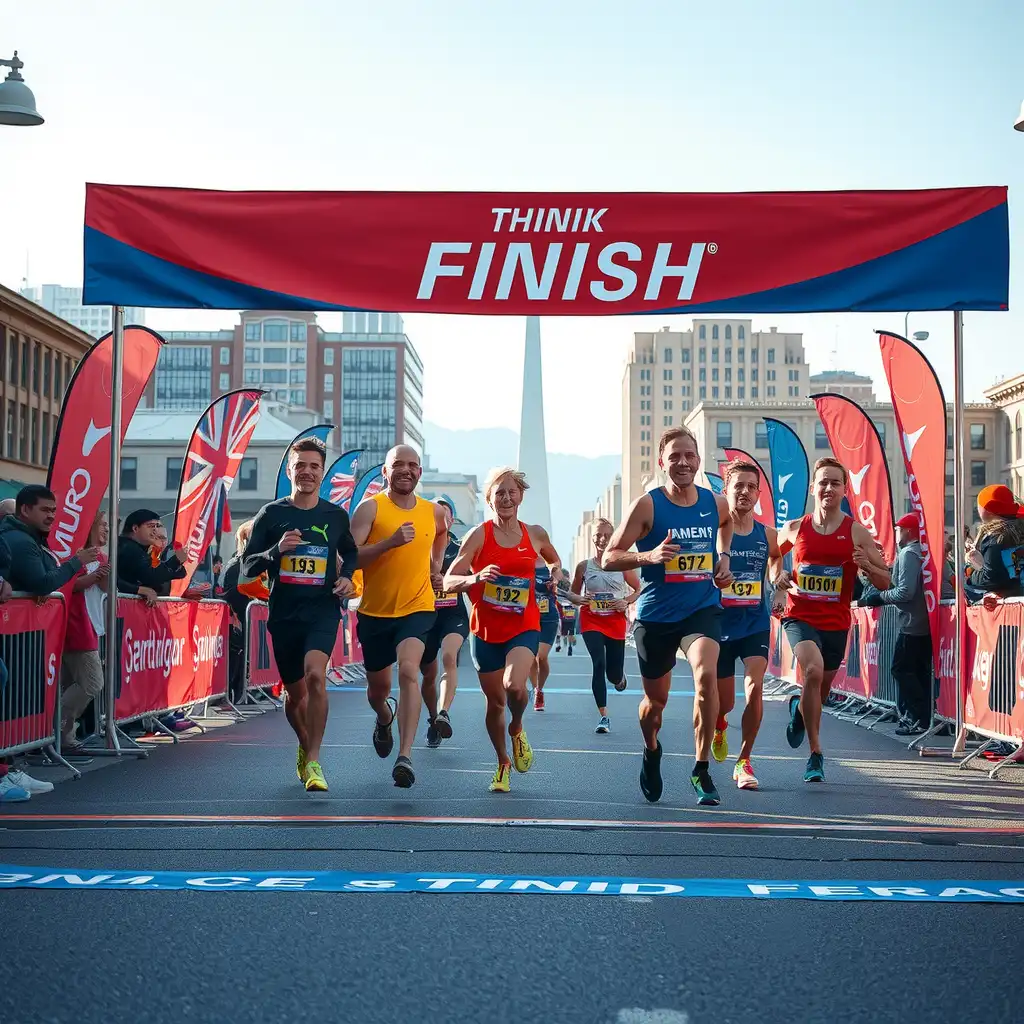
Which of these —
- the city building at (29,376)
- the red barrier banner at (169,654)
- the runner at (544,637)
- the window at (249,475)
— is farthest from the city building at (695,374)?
the red barrier banner at (169,654)

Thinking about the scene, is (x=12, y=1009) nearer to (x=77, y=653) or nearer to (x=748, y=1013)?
(x=748, y=1013)

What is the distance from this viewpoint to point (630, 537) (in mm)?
8711

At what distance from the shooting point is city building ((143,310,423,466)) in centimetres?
15012

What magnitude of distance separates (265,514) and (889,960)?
5620mm

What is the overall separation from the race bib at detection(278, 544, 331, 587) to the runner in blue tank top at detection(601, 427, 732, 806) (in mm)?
1804

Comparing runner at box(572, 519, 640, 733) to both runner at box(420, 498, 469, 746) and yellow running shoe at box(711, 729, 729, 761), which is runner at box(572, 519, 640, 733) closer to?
runner at box(420, 498, 469, 746)

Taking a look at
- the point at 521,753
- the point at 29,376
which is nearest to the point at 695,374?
the point at 29,376

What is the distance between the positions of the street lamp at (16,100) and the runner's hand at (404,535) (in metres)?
6.86

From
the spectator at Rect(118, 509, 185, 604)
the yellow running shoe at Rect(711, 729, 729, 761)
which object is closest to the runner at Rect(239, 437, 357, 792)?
the yellow running shoe at Rect(711, 729, 729, 761)

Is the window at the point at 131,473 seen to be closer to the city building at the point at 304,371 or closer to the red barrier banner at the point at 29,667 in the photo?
the city building at the point at 304,371

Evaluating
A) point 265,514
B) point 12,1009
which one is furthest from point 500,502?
point 12,1009

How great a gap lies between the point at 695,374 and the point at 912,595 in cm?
16722

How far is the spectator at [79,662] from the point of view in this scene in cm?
1129

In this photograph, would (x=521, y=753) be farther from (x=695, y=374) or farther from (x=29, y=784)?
(x=695, y=374)
